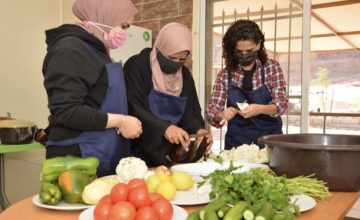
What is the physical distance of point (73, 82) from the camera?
1185 mm

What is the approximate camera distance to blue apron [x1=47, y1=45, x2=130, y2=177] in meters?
1.29

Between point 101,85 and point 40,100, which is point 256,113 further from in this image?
point 40,100

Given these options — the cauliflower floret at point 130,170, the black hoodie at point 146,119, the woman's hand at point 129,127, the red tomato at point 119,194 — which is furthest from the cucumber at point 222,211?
the black hoodie at point 146,119

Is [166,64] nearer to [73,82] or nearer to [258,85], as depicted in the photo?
[73,82]

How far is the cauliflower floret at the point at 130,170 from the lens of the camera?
112cm

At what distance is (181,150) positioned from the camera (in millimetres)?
1510

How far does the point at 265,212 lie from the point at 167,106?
3.20 feet

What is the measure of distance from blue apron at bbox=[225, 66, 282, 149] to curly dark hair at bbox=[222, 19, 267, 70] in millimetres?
72

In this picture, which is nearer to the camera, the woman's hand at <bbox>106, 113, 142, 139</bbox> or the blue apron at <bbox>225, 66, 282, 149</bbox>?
the woman's hand at <bbox>106, 113, 142, 139</bbox>

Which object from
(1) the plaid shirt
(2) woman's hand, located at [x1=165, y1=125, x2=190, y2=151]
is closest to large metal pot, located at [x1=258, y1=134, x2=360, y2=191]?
(2) woman's hand, located at [x1=165, y1=125, x2=190, y2=151]

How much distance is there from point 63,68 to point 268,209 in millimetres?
782

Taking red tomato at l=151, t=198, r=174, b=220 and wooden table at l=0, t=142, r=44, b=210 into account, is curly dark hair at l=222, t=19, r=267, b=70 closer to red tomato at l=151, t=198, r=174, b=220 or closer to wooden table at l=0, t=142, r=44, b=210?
red tomato at l=151, t=198, r=174, b=220

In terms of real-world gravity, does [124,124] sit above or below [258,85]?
below

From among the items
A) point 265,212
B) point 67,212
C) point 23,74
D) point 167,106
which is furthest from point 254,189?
point 23,74
